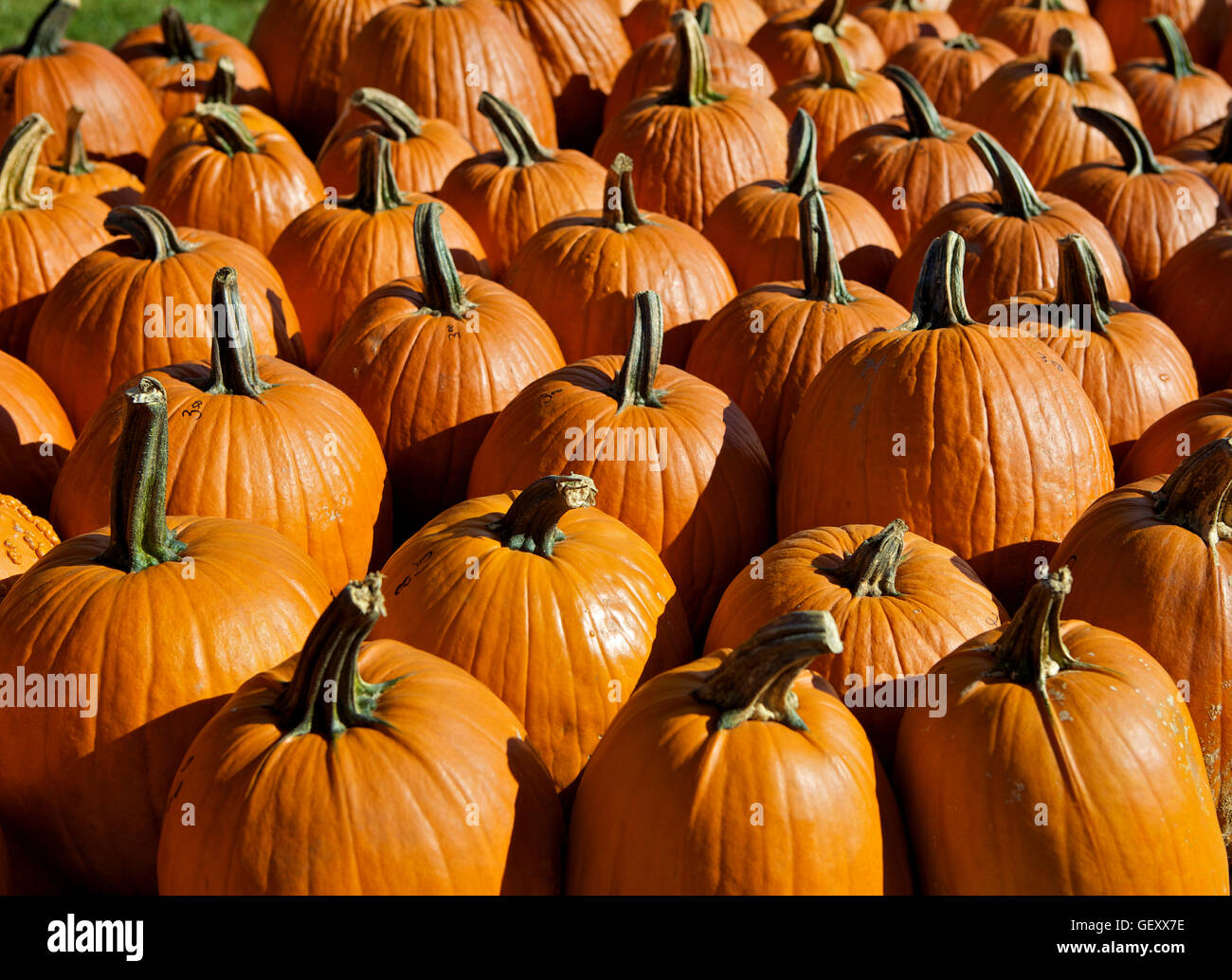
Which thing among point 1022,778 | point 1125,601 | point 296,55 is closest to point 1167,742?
point 1022,778

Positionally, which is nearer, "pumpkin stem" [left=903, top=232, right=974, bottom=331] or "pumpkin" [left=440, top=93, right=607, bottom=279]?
"pumpkin stem" [left=903, top=232, right=974, bottom=331]

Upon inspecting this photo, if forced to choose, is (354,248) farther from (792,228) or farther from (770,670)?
(770,670)

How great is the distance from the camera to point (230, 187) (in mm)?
4316

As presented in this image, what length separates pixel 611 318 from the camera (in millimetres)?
3697

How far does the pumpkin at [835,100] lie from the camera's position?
16.8 ft

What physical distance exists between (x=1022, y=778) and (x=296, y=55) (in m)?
5.05

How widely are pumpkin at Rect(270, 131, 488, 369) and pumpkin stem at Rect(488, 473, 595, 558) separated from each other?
1.62 m

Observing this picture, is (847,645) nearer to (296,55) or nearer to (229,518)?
(229,518)

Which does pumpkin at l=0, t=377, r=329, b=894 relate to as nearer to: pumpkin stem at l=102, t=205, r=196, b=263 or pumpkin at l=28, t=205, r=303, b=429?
pumpkin at l=28, t=205, r=303, b=429

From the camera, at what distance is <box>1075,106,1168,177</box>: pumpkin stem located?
4.27 metres

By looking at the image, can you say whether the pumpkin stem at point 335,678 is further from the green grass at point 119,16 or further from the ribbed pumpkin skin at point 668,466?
the green grass at point 119,16

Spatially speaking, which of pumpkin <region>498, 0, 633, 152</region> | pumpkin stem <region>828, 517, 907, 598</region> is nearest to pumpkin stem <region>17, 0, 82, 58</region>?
pumpkin <region>498, 0, 633, 152</region>

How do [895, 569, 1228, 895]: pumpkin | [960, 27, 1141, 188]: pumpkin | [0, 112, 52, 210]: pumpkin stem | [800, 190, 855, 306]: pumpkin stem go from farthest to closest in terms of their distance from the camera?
[960, 27, 1141, 188]: pumpkin < [0, 112, 52, 210]: pumpkin stem < [800, 190, 855, 306]: pumpkin stem < [895, 569, 1228, 895]: pumpkin
